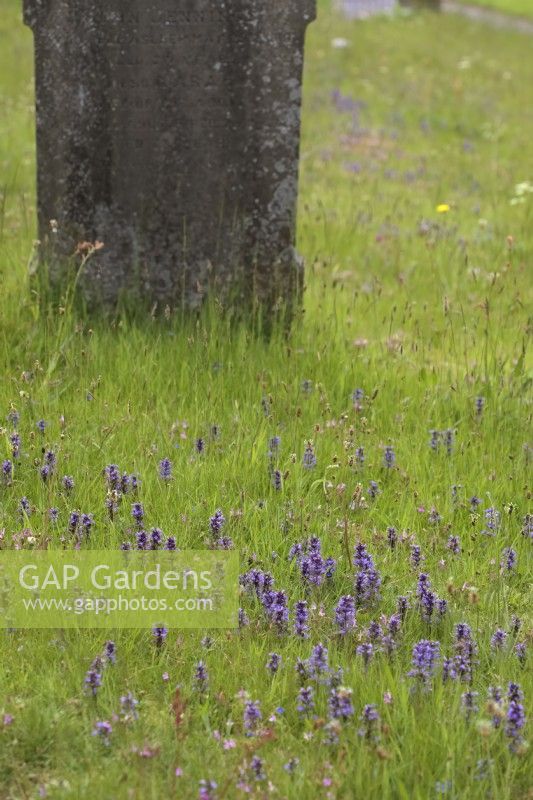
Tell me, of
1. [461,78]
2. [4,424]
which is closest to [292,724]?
[4,424]

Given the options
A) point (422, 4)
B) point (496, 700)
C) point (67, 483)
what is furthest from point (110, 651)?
point (422, 4)

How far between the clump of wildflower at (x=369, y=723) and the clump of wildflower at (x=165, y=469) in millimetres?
1348

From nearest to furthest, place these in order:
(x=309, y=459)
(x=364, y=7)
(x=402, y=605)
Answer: (x=402, y=605), (x=309, y=459), (x=364, y=7)

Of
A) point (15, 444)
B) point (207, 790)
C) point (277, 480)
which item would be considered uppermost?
point (15, 444)

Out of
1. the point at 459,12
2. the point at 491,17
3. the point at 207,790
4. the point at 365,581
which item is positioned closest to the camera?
the point at 207,790

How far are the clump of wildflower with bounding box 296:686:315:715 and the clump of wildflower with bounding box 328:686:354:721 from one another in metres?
0.07

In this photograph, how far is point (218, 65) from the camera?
4.98m

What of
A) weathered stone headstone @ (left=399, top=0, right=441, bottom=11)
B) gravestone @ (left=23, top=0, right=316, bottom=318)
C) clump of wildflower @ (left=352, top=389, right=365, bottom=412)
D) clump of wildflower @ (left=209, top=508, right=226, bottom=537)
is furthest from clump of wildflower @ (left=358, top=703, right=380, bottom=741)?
A: weathered stone headstone @ (left=399, top=0, right=441, bottom=11)

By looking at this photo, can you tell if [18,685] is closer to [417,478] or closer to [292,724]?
[292,724]

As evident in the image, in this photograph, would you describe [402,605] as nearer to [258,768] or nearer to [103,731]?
[258,768]

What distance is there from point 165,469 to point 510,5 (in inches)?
1214

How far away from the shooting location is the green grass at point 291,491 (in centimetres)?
250

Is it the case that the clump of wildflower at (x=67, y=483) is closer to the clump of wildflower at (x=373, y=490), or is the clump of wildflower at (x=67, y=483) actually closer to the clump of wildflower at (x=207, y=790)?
the clump of wildflower at (x=373, y=490)

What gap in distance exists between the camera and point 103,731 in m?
2.53
